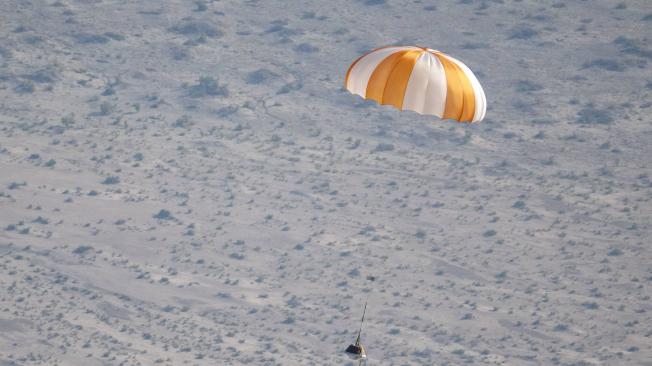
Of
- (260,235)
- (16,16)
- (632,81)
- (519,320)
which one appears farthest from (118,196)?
(632,81)

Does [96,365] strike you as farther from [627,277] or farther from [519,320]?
[627,277]

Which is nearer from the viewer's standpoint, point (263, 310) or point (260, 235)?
point (263, 310)

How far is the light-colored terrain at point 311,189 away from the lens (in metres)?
47.9

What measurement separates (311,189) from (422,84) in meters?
26.9

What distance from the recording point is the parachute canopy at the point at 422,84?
30.3 metres

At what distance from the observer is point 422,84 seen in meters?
30.3

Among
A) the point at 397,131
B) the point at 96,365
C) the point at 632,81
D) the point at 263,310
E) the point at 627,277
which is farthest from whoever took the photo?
the point at 632,81

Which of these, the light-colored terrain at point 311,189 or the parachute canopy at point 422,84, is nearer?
the parachute canopy at point 422,84

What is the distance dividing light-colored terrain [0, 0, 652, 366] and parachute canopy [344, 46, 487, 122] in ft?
54.9

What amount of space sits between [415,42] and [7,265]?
28322 mm

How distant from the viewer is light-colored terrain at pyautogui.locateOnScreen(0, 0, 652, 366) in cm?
4794

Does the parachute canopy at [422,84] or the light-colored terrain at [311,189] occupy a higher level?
the parachute canopy at [422,84]

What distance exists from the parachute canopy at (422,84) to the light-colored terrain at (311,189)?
16.7 m

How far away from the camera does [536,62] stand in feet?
234
